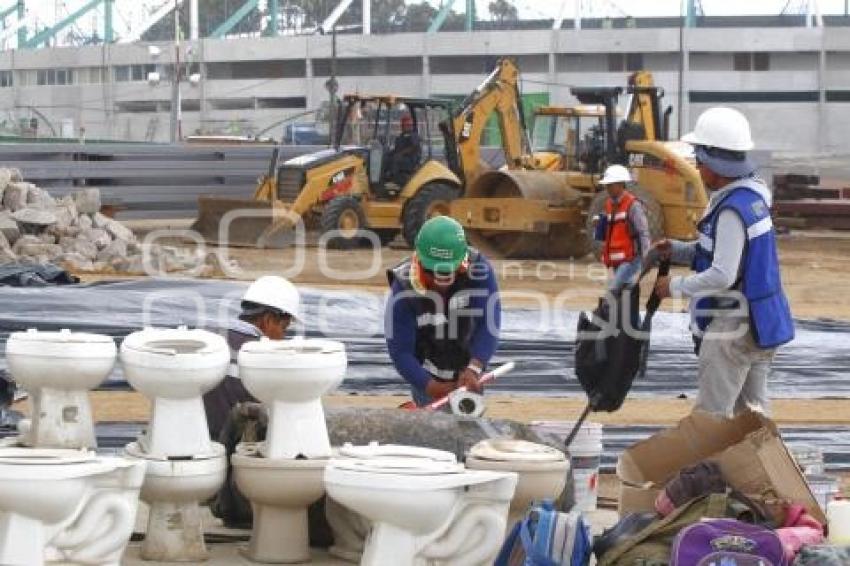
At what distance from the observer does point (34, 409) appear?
308 inches

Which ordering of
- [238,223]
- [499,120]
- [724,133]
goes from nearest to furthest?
[724,133] < [238,223] < [499,120]

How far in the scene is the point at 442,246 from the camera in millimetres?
8852

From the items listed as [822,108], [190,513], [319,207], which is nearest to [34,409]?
[190,513]

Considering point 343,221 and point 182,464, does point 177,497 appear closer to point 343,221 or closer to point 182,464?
point 182,464

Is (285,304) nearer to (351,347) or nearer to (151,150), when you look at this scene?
(351,347)

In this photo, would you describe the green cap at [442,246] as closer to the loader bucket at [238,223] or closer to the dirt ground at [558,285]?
the dirt ground at [558,285]

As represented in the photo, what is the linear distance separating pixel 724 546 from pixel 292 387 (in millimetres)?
1916

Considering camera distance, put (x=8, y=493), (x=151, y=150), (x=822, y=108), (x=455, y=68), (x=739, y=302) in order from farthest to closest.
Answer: (x=455, y=68), (x=822, y=108), (x=151, y=150), (x=739, y=302), (x=8, y=493)

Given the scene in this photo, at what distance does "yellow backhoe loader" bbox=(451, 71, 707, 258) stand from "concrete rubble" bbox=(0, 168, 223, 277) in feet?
15.0

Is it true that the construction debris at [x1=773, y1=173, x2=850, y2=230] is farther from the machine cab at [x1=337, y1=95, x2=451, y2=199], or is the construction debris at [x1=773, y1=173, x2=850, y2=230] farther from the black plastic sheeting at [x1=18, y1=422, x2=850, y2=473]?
the black plastic sheeting at [x1=18, y1=422, x2=850, y2=473]

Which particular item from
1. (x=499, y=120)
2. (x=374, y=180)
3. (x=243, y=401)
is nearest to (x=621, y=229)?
(x=243, y=401)

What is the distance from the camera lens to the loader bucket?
28094mm

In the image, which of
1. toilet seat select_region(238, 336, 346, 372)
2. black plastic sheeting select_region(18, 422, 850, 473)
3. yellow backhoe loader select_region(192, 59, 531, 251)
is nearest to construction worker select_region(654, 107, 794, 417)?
black plastic sheeting select_region(18, 422, 850, 473)

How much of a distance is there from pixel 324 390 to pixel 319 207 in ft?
66.9
